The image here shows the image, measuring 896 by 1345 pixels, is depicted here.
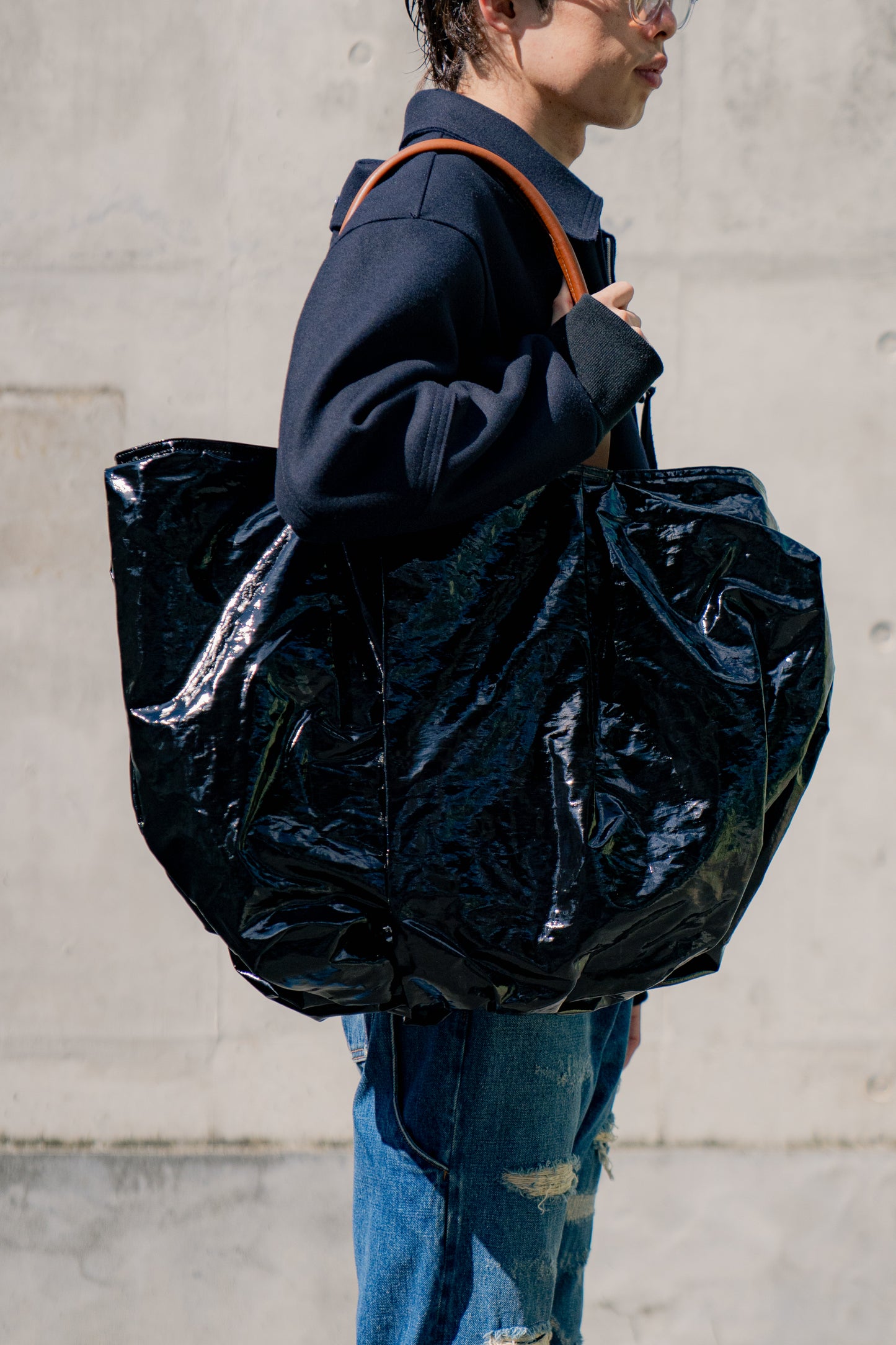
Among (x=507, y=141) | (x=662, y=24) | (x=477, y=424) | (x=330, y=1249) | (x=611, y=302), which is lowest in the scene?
(x=330, y=1249)

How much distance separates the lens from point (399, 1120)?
0.98m

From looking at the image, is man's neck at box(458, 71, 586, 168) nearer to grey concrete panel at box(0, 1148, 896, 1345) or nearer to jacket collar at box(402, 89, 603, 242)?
jacket collar at box(402, 89, 603, 242)

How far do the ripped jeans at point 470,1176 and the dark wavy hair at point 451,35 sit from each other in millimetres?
889

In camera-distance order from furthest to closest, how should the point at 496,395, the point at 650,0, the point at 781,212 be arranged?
the point at 781,212
the point at 650,0
the point at 496,395

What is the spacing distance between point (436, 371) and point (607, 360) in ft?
0.47

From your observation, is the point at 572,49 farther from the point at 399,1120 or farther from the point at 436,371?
the point at 399,1120

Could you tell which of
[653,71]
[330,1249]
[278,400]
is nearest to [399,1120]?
[653,71]

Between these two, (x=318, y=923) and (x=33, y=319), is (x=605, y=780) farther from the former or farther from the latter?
(x=33, y=319)

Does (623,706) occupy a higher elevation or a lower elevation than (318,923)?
higher

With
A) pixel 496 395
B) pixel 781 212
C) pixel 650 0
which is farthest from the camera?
pixel 781 212

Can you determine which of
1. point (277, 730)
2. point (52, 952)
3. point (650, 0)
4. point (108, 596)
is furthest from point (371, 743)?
point (52, 952)

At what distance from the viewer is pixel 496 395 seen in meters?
0.85

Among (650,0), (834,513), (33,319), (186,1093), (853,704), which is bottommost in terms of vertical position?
(186,1093)

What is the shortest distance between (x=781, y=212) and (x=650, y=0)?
3.69 ft
